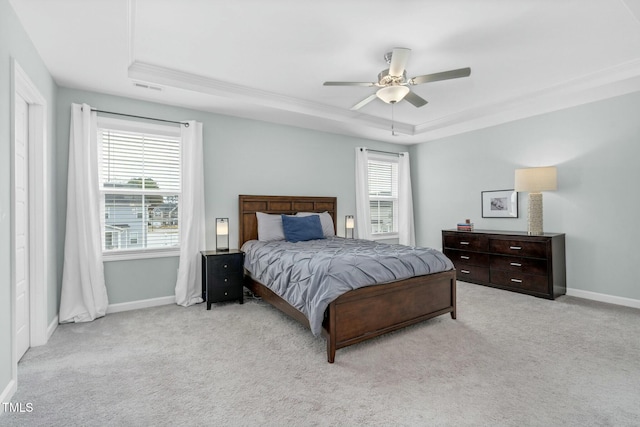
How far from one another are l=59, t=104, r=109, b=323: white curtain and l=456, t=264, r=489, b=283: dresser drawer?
16.3 ft

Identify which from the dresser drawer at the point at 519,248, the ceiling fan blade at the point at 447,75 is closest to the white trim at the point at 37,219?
the ceiling fan blade at the point at 447,75

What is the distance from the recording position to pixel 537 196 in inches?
169

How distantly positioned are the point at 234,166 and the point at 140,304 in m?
2.15

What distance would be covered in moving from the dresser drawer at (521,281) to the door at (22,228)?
213 inches

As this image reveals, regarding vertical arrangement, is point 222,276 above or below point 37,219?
below

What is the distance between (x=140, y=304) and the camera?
3.76 metres

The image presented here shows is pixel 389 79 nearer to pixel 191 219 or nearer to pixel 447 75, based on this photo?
pixel 447 75

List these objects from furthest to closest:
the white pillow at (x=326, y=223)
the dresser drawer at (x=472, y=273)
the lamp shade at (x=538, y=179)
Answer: the white pillow at (x=326, y=223), the dresser drawer at (x=472, y=273), the lamp shade at (x=538, y=179)

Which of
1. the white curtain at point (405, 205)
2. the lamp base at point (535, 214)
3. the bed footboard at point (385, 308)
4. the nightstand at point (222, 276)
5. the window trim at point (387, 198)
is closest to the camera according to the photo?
the bed footboard at point (385, 308)

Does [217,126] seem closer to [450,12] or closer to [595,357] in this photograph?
[450,12]

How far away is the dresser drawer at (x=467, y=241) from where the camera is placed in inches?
184

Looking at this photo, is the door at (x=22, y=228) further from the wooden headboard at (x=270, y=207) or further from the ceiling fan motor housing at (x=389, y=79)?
the ceiling fan motor housing at (x=389, y=79)

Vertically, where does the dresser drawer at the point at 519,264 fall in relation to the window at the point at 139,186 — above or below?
below

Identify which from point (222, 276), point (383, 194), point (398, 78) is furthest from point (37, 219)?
point (383, 194)
